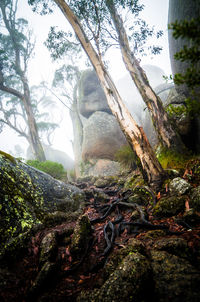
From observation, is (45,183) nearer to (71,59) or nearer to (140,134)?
(140,134)

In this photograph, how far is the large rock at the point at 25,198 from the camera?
107 inches

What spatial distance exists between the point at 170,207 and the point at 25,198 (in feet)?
10.5

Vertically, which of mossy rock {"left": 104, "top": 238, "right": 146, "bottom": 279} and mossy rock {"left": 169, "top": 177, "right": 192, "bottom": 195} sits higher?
mossy rock {"left": 169, "top": 177, "right": 192, "bottom": 195}

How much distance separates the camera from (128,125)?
4.89 meters

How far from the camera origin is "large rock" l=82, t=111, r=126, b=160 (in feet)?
49.0

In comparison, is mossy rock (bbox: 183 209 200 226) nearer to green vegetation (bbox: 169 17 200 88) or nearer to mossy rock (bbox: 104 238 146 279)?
mossy rock (bbox: 104 238 146 279)

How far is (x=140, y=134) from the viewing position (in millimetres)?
4691

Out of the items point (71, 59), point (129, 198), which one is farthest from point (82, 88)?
point (129, 198)

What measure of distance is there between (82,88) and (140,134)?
16.6 meters

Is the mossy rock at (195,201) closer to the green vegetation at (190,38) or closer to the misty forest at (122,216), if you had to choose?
the misty forest at (122,216)

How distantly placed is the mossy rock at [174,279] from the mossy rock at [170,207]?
142cm

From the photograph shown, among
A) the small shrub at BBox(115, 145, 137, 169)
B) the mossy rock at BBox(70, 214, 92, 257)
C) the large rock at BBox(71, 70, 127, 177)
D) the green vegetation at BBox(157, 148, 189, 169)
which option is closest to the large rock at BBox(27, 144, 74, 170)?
the large rock at BBox(71, 70, 127, 177)

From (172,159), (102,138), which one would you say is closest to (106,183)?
(172,159)

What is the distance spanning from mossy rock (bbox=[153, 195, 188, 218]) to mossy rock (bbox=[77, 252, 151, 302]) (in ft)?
5.42
